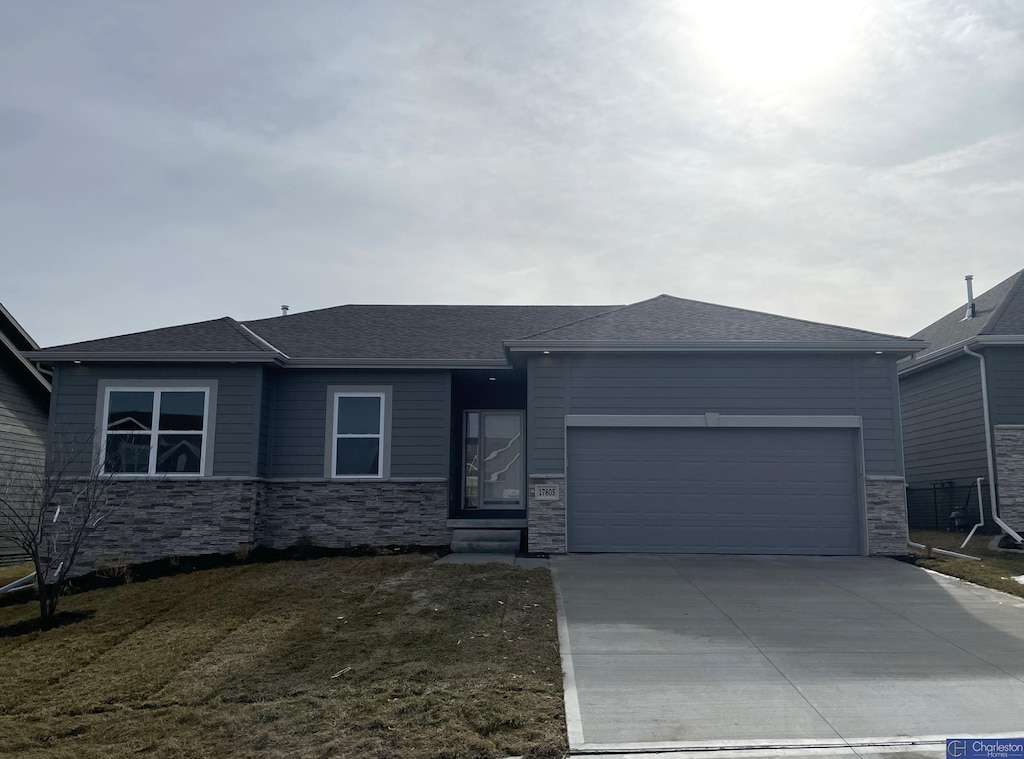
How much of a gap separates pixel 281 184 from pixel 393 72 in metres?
3.02

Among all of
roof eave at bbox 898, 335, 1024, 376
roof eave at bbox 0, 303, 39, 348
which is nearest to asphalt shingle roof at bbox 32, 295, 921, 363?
roof eave at bbox 898, 335, 1024, 376

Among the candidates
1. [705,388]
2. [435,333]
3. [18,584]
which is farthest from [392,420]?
[18,584]

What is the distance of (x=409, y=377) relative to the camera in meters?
14.3

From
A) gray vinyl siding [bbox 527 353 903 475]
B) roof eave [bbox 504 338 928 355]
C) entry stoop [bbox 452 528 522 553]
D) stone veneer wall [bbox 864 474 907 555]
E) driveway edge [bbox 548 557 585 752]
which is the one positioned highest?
roof eave [bbox 504 338 928 355]

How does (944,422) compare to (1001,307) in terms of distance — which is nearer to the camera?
(1001,307)

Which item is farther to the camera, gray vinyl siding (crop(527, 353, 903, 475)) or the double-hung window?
the double-hung window

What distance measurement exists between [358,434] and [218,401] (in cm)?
242

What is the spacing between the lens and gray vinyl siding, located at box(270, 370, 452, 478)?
553 inches

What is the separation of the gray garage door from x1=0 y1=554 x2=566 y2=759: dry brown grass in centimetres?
271

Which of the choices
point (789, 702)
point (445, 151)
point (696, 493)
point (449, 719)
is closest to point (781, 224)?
point (696, 493)

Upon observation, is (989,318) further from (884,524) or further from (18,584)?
(18,584)

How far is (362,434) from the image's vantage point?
46.5 ft

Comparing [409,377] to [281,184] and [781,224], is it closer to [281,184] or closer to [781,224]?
[281,184]

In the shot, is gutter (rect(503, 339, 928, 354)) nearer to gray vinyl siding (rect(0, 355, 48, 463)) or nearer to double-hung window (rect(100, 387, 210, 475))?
double-hung window (rect(100, 387, 210, 475))
